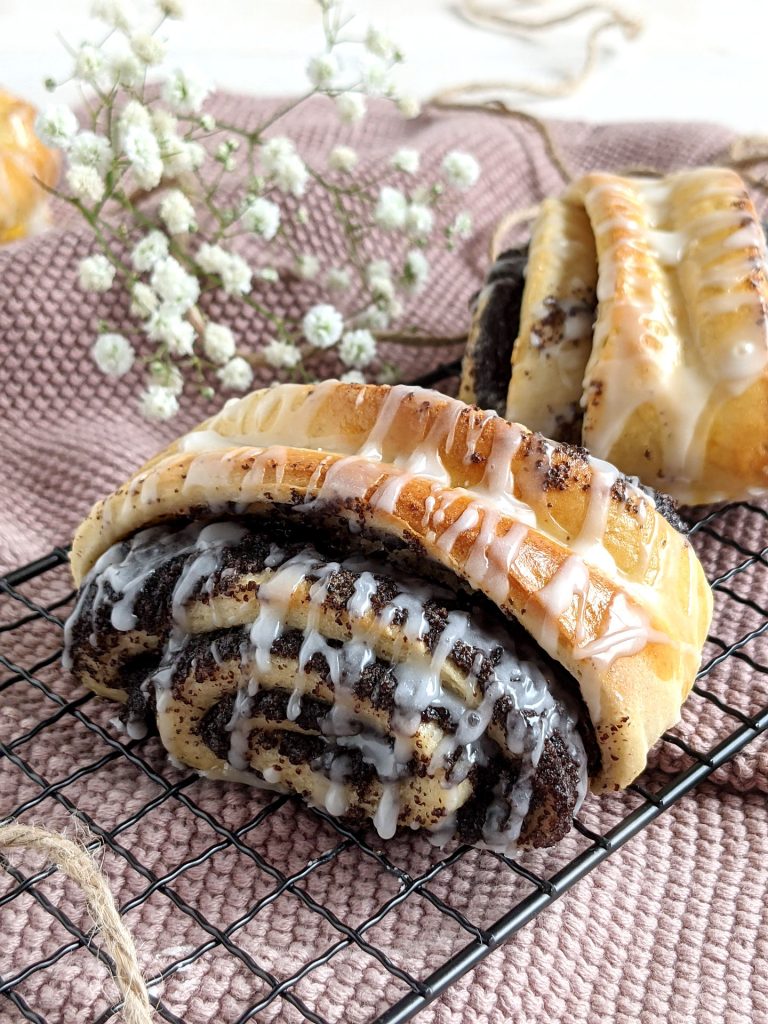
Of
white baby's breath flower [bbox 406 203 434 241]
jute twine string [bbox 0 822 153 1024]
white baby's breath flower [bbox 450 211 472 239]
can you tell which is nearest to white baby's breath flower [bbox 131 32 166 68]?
white baby's breath flower [bbox 406 203 434 241]

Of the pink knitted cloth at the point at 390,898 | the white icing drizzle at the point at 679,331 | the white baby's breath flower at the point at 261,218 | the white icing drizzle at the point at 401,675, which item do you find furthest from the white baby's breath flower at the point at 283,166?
the white icing drizzle at the point at 401,675

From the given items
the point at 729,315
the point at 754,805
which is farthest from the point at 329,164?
the point at 754,805

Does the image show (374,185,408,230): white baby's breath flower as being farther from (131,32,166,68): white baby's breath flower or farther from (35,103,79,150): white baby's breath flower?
(35,103,79,150): white baby's breath flower

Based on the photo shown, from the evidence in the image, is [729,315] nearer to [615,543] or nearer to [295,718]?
[615,543]

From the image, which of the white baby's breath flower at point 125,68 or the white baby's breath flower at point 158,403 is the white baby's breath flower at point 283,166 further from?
the white baby's breath flower at point 158,403

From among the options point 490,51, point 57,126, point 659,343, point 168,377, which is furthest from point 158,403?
point 490,51

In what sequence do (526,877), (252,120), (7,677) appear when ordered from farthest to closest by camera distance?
1. (252,120)
2. (7,677)
3. (526,877)
